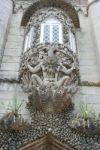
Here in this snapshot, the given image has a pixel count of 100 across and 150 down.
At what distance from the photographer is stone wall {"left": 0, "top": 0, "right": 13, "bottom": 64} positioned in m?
11.9

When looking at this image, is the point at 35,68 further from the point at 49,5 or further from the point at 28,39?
the point at 49,5

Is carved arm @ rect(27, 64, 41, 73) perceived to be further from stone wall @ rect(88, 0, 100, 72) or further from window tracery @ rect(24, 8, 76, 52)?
stone wall @ rect(88, 0, 100, 72)

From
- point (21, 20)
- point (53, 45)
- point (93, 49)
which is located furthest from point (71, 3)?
point (53, 45)

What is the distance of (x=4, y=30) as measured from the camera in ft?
40.5

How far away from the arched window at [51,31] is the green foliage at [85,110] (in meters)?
2.72

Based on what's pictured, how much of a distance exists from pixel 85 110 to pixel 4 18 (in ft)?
18.6

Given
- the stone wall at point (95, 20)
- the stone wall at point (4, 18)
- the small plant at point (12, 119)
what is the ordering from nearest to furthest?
the small plant at point (12, 119), the stone wall at point (95, 20), the stone wall at point (4, 18)

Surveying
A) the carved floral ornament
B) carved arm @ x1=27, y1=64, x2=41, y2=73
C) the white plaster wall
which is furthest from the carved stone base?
the white plaster wall

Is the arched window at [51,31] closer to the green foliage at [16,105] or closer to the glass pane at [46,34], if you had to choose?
the glass pane at [46,34]

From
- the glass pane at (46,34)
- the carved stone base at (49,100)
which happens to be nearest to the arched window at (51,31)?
the glass pane at (46,34)

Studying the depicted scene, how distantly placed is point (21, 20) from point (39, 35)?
2.09 meters

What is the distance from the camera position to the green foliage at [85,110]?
864 cm

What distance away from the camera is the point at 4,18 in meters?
12.9

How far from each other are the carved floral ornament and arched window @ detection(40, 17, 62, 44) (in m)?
0.20
